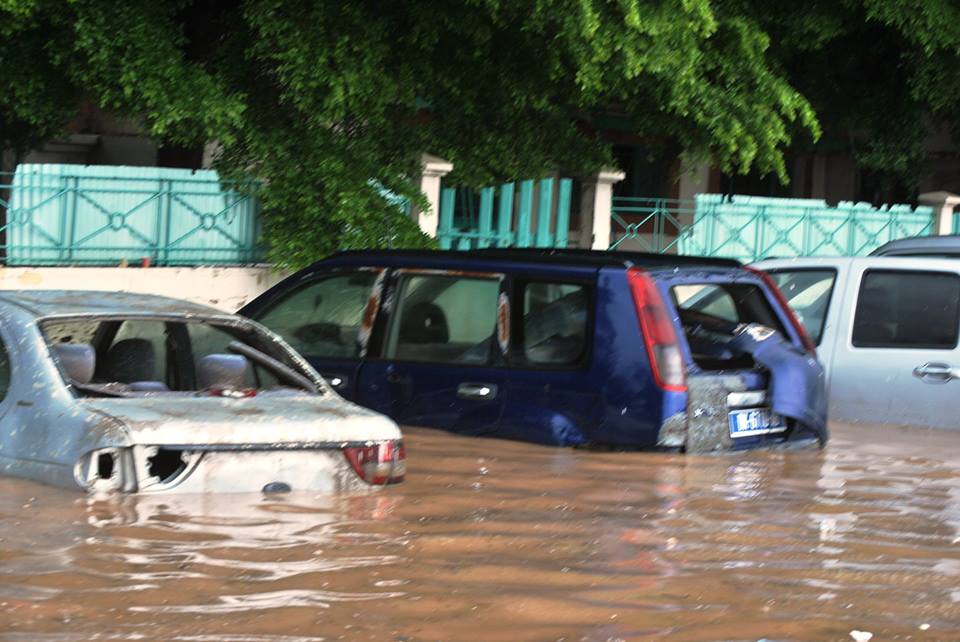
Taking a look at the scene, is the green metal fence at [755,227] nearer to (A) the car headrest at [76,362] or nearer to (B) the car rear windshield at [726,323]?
(B) the car rear windshield at [726,323]

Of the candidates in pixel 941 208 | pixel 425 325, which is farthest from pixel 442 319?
pixel 941 208

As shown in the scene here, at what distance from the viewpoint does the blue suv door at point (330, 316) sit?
9.38m

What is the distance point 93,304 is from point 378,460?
1.44 metres

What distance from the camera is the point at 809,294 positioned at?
1156cm

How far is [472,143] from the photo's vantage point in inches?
714

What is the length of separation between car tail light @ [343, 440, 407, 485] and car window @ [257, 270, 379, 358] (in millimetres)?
2137

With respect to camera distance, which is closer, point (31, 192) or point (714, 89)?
point (31, 192)

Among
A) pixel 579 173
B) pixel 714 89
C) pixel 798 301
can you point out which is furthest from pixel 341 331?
pixel 579 173

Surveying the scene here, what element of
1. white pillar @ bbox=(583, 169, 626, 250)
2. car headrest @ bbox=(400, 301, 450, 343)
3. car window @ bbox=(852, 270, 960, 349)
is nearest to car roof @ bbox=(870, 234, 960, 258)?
car window @ bbox=(852, 270, 960, 349)

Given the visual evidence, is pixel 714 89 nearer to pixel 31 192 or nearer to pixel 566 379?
pixel 31 192

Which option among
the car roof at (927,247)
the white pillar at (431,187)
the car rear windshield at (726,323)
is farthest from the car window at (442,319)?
the white pillar at (431,187)

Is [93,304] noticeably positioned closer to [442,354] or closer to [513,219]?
[442,354]

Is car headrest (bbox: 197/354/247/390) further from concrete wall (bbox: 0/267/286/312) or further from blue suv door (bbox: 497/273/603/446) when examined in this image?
concrete wall (bbox: 0/267/286/312)

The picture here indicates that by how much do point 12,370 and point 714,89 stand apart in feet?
37.6
